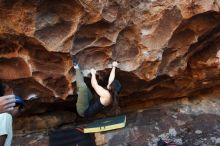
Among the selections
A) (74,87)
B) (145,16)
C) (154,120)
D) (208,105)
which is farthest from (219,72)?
(74,87)

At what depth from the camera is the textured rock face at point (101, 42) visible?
2746 millimetres

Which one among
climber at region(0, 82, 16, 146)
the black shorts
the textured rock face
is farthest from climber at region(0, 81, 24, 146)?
the black shorts

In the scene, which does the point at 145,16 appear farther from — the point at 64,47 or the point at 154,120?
the point at 154,120

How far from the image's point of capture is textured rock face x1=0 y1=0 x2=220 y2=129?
9.01 feet

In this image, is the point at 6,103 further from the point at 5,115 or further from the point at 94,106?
the point at 94,106

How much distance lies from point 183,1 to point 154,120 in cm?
124

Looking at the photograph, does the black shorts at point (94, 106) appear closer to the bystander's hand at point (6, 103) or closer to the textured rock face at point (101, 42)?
the textured rock face at point (101, 42)

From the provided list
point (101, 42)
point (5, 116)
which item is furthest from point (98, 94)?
point (5, 116)

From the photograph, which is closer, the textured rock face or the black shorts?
the textured rock face

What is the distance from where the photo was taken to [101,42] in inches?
116

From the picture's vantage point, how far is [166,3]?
9.66 ft

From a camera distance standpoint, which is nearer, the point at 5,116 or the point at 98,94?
the point at 5,116

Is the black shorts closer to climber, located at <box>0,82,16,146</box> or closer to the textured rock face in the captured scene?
the textured rock face

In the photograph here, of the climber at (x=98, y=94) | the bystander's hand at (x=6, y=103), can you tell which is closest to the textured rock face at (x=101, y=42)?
the climber at (x=98, y=94)
